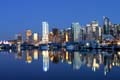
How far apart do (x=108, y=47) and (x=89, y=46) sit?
8.51m

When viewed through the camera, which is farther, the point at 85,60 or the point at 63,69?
the point at 85,60

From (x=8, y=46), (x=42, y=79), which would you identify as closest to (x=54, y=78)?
(x=42, y=79)

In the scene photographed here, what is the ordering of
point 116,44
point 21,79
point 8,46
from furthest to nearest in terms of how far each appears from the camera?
point 8,46 < point 116,44 < point 21,79

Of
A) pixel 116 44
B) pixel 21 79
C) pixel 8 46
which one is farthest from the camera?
pixel 8 46

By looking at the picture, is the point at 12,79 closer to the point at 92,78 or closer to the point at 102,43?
the point at 92,78

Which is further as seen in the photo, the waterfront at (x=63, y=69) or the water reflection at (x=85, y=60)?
the water reflection at (x=85, y=60)

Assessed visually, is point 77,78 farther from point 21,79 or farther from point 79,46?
point 79,46

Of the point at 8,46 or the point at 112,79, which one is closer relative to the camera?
the point at 112,79

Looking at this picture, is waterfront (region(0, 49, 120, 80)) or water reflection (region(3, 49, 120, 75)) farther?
water reflection (region(3, 49, 120, 75))

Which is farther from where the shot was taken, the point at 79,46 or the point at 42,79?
the point at 79,46

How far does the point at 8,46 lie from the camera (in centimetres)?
18838

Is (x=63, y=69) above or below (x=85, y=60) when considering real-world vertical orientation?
below

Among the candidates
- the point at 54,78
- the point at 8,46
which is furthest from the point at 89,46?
the point at 54,78

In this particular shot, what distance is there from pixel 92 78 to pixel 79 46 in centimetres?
12193
